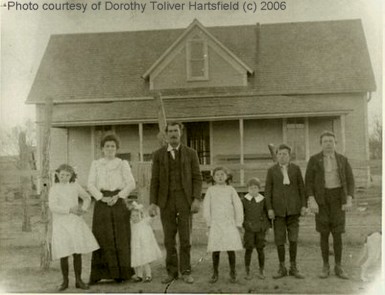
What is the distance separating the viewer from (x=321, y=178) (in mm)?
4309

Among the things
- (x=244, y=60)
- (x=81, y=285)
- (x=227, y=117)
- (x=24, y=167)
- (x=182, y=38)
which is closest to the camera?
(x=81, y=285)

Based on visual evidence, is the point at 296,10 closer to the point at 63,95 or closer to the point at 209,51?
the point at 209,51

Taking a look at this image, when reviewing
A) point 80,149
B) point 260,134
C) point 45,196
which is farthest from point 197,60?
point 45,196

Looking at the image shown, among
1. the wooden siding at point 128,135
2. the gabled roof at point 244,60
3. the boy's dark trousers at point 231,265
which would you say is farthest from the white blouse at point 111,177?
the gabled roof at point 244,60

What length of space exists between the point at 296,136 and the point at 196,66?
2.63 m

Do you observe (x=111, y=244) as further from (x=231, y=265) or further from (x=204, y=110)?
(x=204, y=110)

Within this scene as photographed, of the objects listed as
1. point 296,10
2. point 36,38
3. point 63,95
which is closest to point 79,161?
point 63,95

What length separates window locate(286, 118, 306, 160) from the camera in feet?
35.0

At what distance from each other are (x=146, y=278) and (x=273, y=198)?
1.26 m

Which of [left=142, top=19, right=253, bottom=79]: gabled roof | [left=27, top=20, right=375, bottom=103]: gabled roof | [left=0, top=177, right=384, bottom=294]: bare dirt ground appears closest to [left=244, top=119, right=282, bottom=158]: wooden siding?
[left=27, top=20, right=375, bottom=103]: gabled roof

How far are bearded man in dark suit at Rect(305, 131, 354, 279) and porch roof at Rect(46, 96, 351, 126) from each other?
18.8 ft

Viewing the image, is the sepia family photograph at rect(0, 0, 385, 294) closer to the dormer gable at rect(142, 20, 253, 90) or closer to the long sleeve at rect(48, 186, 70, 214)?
the long sleeve at rect(48, 186, 70, 214)

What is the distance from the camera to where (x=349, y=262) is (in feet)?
15.4

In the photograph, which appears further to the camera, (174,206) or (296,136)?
(296,136)
